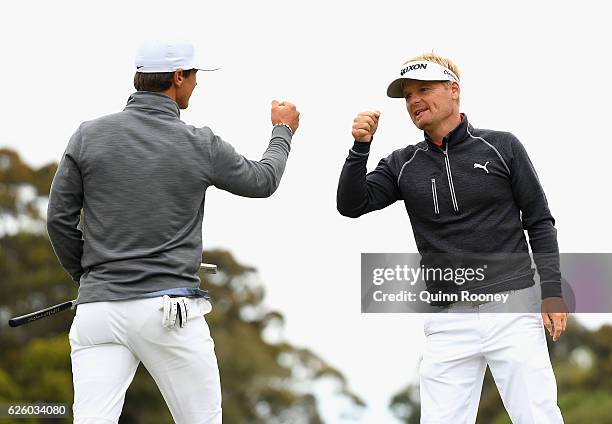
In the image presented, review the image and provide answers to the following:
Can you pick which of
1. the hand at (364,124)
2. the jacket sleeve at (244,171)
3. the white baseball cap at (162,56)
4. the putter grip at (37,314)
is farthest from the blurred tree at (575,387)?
the white baseball cap at (162,56)

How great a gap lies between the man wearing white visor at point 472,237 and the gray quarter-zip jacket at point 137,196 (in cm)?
106

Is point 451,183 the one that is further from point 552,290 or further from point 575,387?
point 575,387

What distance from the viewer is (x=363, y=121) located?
5.25m

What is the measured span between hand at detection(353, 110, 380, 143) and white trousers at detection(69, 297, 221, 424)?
1269 mm

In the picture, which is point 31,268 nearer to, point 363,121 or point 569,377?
point 569,377

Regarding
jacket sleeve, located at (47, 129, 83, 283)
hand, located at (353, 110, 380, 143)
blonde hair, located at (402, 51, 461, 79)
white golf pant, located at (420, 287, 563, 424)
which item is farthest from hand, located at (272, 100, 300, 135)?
white golf pant, located at (420, 287, 563, 424)

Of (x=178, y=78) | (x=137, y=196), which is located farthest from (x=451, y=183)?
(x=137, y=196)

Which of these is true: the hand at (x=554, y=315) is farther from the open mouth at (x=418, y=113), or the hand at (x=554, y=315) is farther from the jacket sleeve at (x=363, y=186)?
the open mouth at (x=418, y=113)

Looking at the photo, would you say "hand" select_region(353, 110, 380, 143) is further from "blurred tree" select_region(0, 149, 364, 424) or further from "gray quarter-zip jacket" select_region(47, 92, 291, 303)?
"blurred tree" select_region(0, 149, 364, 424)

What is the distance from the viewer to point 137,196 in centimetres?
438

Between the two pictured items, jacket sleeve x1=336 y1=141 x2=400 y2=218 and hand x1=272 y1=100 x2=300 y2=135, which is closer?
hand x1=272 y1=100 x2=300 y2=135

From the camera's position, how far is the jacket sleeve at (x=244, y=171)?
4520 mm

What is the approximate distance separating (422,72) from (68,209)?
181 cm

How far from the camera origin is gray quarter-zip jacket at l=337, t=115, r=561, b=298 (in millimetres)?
5141
